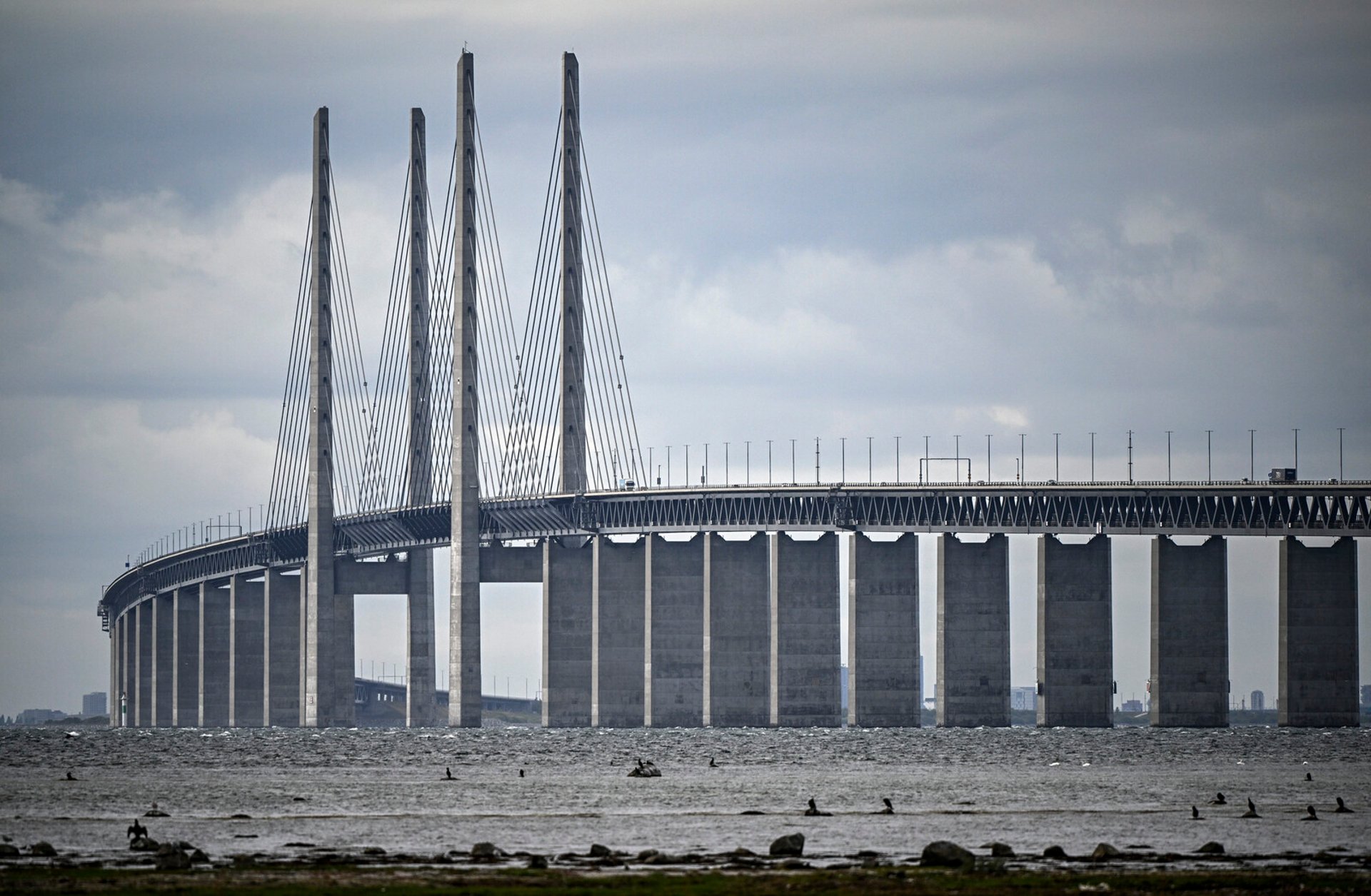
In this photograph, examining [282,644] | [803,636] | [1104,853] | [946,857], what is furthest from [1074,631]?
[946,857]

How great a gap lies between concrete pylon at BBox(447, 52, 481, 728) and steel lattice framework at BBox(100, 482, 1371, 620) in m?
6.64

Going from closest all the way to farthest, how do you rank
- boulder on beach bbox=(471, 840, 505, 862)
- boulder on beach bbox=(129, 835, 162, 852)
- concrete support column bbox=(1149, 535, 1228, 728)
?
1. boulder on beach bbox=(471, 840, 505, 862)
2. boulder on beach bbox=(129, 835, 162, 852)
3. concrete support column bbox=(1149, 535, 1228, 728)

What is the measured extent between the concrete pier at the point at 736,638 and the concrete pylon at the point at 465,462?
14746 mm

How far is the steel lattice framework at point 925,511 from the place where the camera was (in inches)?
5285

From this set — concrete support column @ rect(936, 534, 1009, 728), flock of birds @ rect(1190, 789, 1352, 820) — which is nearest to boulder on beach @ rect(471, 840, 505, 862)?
flock of birds @ rect(1190, 789, 1352, 820)

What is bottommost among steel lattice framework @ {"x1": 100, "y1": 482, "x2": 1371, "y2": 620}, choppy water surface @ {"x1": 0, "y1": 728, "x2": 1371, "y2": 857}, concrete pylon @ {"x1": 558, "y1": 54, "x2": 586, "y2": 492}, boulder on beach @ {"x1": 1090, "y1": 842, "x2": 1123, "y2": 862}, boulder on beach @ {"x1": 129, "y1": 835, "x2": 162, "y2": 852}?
choppy water surface @ {"x1": 0, "y1": 728, "x2": 1371, "y2": 857}

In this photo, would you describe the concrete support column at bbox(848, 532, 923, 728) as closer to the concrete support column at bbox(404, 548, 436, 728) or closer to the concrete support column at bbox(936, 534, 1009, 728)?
the concrete support column at bbox(936, 534, 1009, 728)

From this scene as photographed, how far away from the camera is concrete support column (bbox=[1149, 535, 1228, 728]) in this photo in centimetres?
13550

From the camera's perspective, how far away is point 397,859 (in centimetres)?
4928

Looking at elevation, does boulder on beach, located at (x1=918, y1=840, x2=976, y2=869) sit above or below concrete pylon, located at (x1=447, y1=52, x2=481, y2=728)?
below

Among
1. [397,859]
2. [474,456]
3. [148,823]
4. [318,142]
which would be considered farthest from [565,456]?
[397,859]

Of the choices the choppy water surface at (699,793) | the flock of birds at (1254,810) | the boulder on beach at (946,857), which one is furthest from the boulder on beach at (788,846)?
the flock of birds at (1254,810)

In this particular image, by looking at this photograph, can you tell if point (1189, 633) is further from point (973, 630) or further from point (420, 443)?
point (420, 443)

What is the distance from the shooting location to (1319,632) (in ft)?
432
